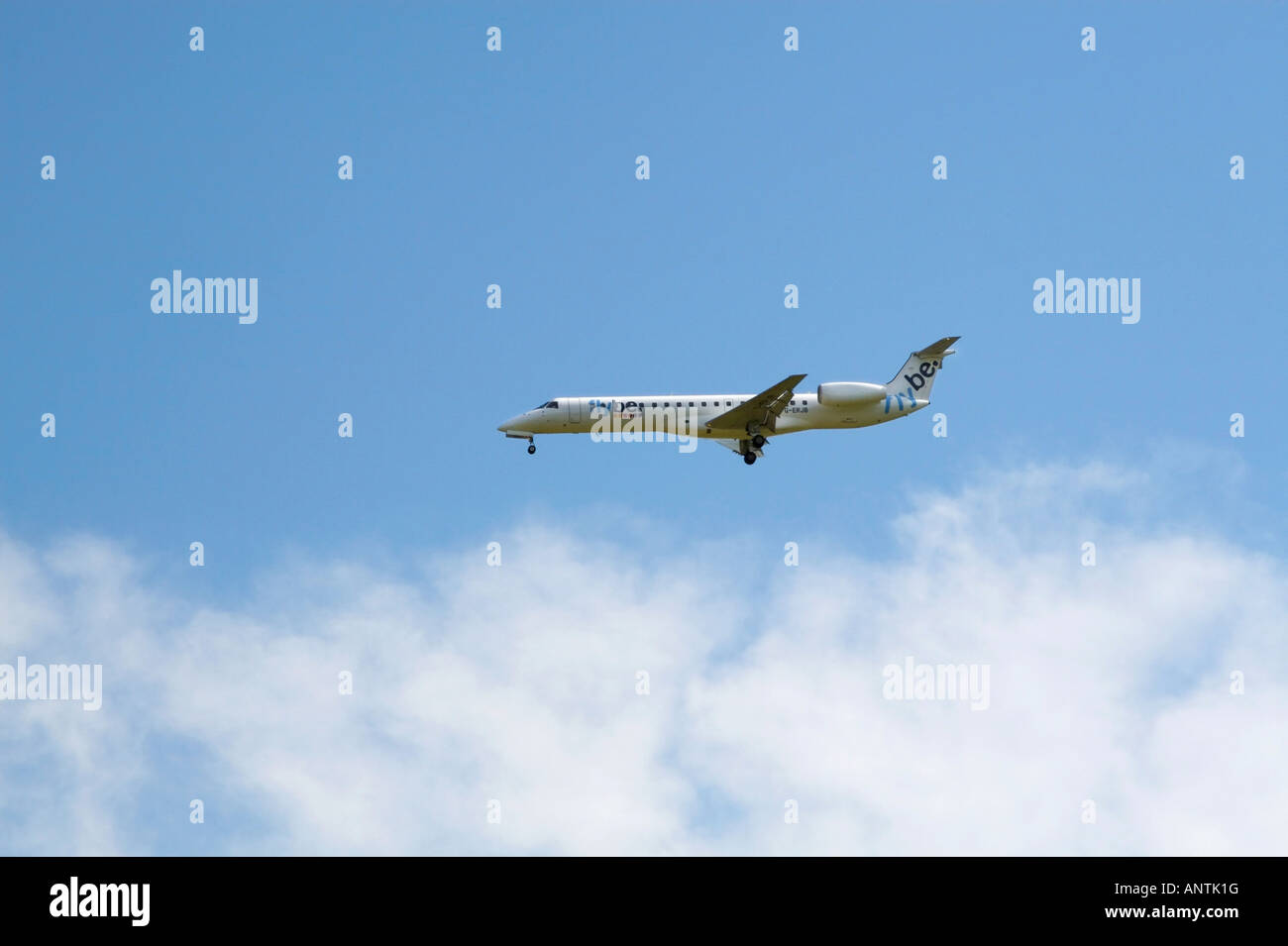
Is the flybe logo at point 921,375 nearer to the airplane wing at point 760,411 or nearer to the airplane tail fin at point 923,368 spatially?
the airplane tail fin at point 923,368

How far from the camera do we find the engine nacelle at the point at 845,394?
228ft

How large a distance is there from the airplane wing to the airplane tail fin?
7.59m

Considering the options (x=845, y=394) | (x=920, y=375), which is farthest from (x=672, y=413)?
(x=920, y=375)

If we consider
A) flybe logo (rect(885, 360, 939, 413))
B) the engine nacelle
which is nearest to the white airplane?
the engine nacelle

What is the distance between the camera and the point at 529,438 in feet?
229

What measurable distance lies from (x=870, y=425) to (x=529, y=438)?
16.0m

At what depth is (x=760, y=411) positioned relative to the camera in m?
68.6

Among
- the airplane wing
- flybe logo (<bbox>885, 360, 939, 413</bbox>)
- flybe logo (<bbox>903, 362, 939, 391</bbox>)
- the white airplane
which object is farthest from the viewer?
flybe logo (<bbox>903, 362, 939, 391</bbox>)

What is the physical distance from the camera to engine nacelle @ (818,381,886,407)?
69375mm

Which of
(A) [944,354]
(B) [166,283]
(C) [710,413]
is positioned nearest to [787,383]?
(C) [710,413]

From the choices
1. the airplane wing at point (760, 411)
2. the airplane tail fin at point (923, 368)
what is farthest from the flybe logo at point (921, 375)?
the airplane wing at point (760, 411)

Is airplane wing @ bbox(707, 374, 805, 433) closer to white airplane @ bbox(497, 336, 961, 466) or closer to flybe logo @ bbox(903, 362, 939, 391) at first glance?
white airplane @ bbox(497, 336, 961, 466)

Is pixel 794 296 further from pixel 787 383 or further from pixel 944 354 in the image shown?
pixel 944 354

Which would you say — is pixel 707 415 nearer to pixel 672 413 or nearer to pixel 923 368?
pixel 672 413
